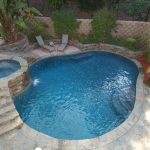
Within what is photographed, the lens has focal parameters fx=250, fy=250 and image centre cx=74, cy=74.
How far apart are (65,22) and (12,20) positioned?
356cm

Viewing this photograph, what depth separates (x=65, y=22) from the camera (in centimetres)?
1692

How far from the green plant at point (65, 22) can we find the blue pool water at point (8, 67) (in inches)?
181

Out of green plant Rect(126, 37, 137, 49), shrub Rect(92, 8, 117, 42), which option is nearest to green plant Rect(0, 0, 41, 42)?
shrub Rect(92, 8, 117, 42)

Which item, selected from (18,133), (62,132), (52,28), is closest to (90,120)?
(62,132)

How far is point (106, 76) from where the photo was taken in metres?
14.3

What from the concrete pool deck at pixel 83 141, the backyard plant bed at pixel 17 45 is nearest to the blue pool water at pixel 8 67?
the backyard plant bed at pixel 17 45

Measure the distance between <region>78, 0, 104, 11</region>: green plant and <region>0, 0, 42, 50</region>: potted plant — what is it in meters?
4.48

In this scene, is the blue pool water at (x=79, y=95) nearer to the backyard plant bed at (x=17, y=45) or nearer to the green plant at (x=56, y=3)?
the backyard plant bed at (x=17, y=45)

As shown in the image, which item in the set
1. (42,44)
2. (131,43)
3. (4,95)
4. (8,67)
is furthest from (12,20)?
(131,43)

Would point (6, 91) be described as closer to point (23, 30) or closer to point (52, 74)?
point (52, 74)

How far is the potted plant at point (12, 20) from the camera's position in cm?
1481

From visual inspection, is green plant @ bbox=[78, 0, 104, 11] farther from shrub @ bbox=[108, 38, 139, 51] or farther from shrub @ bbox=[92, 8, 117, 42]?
shrub @ bbox=[108, 38, 139, 51]

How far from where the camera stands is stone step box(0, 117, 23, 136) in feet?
31.8

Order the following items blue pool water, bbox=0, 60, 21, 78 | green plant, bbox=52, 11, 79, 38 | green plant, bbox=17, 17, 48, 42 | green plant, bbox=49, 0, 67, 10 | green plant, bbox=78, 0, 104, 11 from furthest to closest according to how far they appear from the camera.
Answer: green plant, bbox=78, 0, 104, 11 < green plant, bbox=49, 0, 67, 10 < green plant, bbox=52, 11, 79, 38 < green plant, bbox=17, 17, 48, 42 < blue pool water, bbox=0, 60, 21, 78
